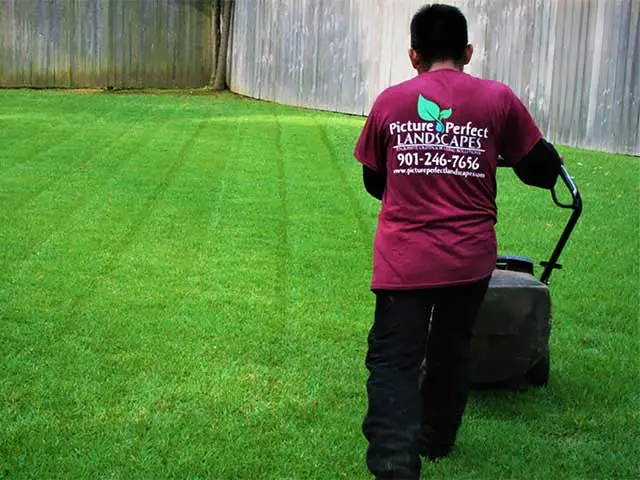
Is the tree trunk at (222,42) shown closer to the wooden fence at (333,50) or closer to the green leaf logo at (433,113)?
the wooden fence at (333,50)

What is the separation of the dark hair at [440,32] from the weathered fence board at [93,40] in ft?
56.5

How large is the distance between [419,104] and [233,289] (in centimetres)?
319

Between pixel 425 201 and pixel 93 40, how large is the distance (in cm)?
1749

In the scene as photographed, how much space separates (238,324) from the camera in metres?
5.89

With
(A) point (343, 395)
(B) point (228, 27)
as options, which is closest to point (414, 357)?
(A) point (343, 395)

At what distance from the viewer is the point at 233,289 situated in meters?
6.61

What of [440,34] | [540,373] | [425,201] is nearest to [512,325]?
[540,373]

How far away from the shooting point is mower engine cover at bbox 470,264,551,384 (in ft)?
14.2

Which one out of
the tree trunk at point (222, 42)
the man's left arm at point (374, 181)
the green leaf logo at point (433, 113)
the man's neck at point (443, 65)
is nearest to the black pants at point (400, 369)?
the man's left arm at point (374, 181)

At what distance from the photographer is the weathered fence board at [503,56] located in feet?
41.2

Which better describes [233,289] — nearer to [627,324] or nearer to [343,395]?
[343,395]

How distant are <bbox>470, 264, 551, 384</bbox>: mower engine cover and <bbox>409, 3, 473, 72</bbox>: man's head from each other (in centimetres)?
102

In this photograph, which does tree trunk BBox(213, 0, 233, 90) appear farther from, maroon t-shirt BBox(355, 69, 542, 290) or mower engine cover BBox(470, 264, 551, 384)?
maroon t-shirt BBox(355, 69, 542, 290)

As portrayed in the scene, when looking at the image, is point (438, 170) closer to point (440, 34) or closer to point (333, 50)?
point (440, 34)
